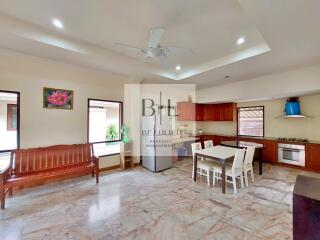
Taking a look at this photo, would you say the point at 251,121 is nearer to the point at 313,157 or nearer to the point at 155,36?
the point at 313,157

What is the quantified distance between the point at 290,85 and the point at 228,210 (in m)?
3.45

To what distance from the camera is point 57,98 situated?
373 centimetres

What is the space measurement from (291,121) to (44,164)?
6666 millimetres

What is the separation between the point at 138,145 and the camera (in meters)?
5.04

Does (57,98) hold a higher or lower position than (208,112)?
higher

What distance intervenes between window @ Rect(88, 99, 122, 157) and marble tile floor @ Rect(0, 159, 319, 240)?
1037 mm

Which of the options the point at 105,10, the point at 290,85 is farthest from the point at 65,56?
the point at 290,85

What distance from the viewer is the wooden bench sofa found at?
287 cm

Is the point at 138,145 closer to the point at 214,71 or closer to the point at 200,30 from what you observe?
the point at 214,71

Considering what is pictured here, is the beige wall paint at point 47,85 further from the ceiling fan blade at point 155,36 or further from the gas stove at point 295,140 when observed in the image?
the gas stove at point 295,140

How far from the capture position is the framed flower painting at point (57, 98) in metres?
3.60

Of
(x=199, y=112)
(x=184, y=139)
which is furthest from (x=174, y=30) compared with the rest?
(x=199, y=112)
